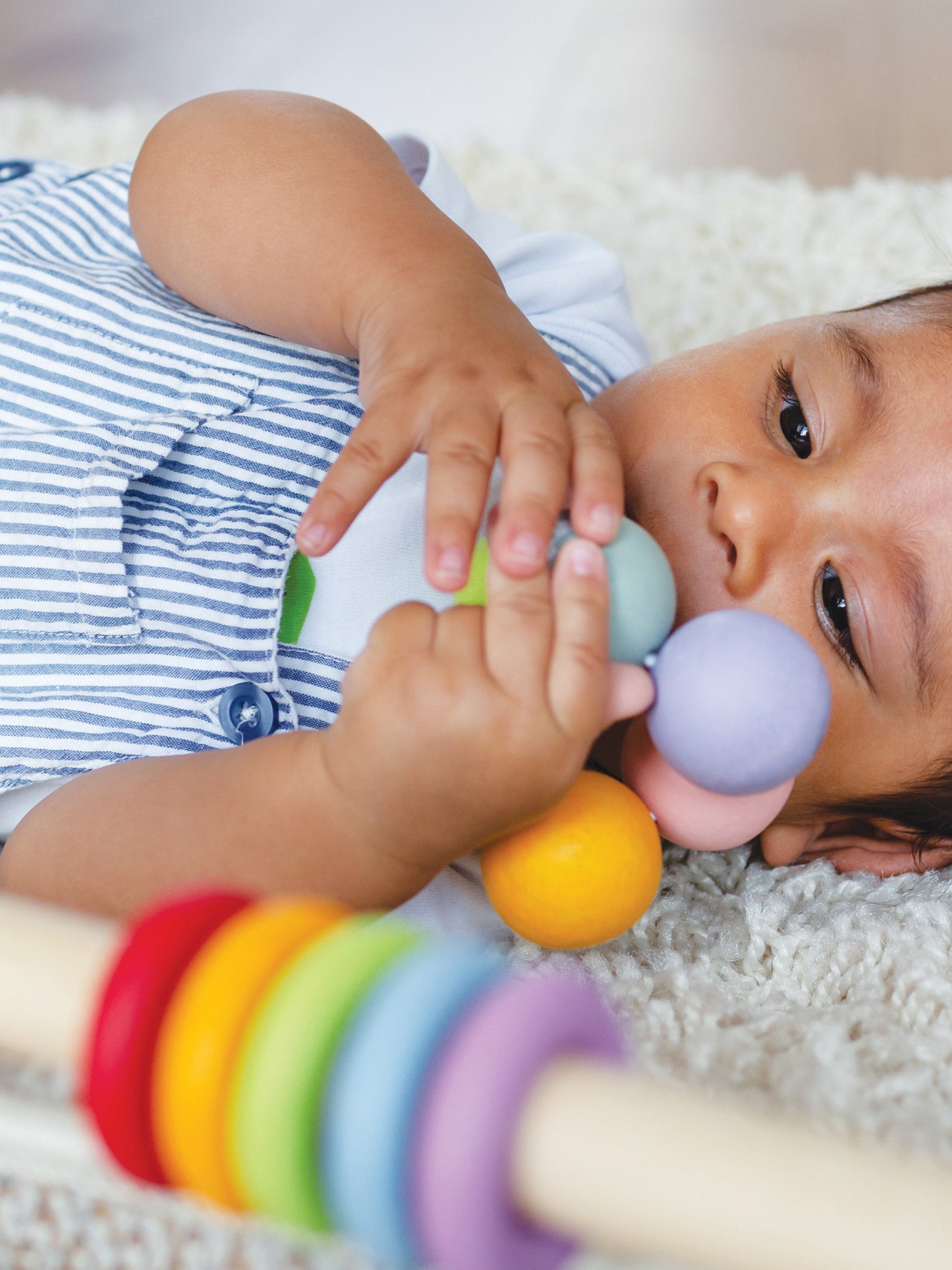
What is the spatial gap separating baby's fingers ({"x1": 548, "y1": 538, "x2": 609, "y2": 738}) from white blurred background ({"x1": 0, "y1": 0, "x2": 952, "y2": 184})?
138 centimetres

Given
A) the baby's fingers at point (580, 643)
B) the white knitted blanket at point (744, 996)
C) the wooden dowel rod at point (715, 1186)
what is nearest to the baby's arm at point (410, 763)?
the baby's fingers at point (580, 643)

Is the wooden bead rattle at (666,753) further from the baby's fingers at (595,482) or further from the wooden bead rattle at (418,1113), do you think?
the wooden bead rattle at (418,1113)

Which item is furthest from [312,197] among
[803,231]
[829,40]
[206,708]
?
[829,40]

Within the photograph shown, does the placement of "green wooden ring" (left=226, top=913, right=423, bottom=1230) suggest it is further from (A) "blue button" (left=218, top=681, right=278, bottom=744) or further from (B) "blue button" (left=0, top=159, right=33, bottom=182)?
(B) "blue button" (left=0, top=159, right=33, bottom=182)

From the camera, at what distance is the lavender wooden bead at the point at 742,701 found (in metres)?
0.53

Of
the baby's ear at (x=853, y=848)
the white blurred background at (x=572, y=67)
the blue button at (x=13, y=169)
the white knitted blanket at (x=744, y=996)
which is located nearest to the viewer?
the white knitted blanket at (x=744, y=996)

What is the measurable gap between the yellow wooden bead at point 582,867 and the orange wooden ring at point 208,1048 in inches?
11.6

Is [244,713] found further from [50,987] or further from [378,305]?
[50,987]

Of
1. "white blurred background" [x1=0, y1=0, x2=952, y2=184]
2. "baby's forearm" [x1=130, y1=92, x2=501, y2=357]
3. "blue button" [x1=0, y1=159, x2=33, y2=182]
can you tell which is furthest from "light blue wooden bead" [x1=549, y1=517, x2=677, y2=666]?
"white blurred background" [x1=0, y1=0, x2=952, y2=184]

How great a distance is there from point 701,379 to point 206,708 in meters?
0.39

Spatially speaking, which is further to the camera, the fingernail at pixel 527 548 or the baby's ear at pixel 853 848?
the baby's ear at pixel 853 848

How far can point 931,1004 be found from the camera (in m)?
0.65

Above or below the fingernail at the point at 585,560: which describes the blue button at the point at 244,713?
below

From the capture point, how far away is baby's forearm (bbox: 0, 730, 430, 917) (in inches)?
22.2
